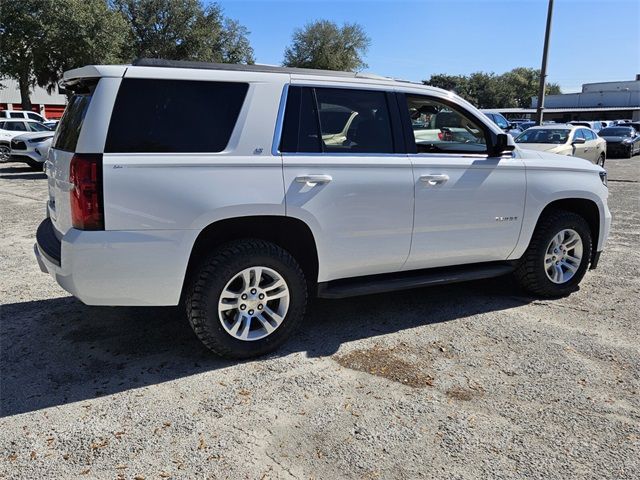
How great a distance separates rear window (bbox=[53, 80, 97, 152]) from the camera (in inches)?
136

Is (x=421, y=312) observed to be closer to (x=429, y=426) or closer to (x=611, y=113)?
(x=429, y=426)

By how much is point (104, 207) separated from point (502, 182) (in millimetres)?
3151

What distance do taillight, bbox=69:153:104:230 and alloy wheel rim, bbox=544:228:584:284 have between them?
12.7 feet

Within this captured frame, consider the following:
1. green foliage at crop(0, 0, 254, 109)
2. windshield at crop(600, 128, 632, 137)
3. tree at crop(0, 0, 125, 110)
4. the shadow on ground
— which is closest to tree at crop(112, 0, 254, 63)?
green foliage at crop(0, 0, 254, 109)

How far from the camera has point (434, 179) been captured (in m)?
4.22

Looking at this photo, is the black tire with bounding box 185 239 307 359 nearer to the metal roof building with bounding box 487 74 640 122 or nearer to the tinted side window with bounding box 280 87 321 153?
the tinted side window with bounding box 280 87 321 153

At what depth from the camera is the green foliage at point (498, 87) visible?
11650 cm

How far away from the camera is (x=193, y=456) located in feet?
9.14

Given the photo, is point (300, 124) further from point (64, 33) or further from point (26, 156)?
point (64, 33)

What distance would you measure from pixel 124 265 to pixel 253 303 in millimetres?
912

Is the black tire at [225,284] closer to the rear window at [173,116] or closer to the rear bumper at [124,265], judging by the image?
the rear bumper at [124,265]

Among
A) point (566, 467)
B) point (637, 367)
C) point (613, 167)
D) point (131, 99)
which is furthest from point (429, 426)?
point (613, 167)

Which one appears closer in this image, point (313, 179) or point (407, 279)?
point (313, 179)

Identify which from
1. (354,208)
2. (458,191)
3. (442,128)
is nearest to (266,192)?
(354,208)
